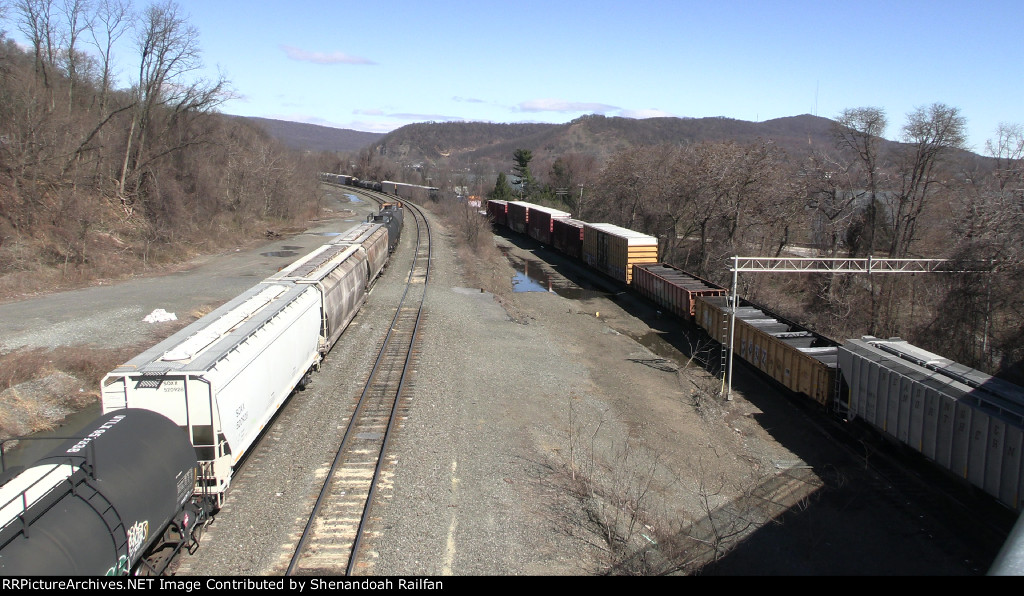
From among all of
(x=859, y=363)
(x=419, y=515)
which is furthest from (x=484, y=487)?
(x=859, y=363)

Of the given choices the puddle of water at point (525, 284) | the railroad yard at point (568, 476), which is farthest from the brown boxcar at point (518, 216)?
the railroad yard at point (568, 476)

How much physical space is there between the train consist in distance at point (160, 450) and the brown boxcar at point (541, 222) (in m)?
38.3

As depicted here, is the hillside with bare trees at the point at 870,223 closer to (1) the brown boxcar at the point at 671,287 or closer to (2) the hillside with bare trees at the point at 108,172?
(1) the brown boxcar at the point at 671,287

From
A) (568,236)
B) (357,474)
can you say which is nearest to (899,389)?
(357,474)

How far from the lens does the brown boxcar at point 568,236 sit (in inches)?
1789

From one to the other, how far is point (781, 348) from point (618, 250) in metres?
17.6

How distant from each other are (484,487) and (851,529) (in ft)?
23.6

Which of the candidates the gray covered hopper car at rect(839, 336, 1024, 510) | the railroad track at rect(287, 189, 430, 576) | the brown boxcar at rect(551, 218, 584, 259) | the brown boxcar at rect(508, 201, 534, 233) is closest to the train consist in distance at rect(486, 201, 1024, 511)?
the gray covered hopper car at rect(839, 336, 1024, 510)

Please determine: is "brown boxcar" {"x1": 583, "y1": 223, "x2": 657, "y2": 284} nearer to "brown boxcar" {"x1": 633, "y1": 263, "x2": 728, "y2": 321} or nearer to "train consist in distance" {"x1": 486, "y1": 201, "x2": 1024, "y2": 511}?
"brown boxcar" {"x1": 633, "y1": 263, "x2": 728, "y2": 321}

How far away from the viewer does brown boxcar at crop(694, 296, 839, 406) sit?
17609 mm

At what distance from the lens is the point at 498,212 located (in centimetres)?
7081

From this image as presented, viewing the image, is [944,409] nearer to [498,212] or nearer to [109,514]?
[109,514]

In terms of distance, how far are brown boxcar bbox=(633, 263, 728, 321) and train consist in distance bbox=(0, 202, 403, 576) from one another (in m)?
Result: 17.1

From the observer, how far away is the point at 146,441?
8.27 meters
